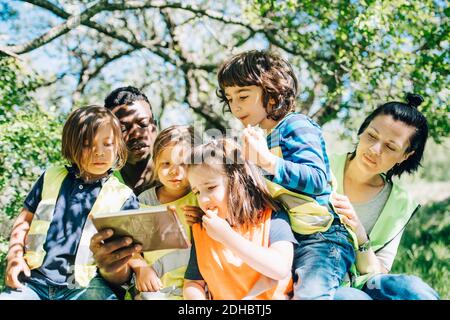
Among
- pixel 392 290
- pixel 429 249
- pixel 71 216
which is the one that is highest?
pixel 71 216

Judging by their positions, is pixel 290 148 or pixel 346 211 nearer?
pixel 290 148

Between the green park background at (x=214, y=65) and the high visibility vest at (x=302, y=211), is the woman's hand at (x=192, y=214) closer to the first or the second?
the high visibility vest at (x=302, y=211)

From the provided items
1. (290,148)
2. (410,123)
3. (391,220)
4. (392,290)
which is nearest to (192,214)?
(290,148)

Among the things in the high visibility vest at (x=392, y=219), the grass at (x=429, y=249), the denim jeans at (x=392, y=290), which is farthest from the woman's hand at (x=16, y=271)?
the grass at (x=429, y=249)

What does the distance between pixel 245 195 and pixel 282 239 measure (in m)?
0.29

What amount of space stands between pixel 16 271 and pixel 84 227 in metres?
0.40

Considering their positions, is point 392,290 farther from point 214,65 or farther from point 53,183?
point 214,65

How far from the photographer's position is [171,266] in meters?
2.94

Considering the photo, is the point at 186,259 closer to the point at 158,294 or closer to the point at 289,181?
the point at 158,294

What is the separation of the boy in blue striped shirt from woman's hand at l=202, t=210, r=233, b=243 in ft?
1.05

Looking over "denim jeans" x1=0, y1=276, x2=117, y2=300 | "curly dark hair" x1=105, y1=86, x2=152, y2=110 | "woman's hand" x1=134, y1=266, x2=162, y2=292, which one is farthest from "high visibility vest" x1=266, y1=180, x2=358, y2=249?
"curly dark hair" x1=105, y1=86, x2=152, y2=110

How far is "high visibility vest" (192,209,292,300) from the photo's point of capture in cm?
267

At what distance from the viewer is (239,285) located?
2682mm

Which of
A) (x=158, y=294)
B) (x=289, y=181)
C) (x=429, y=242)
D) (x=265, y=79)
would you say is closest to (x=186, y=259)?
(x=158, y=294)
